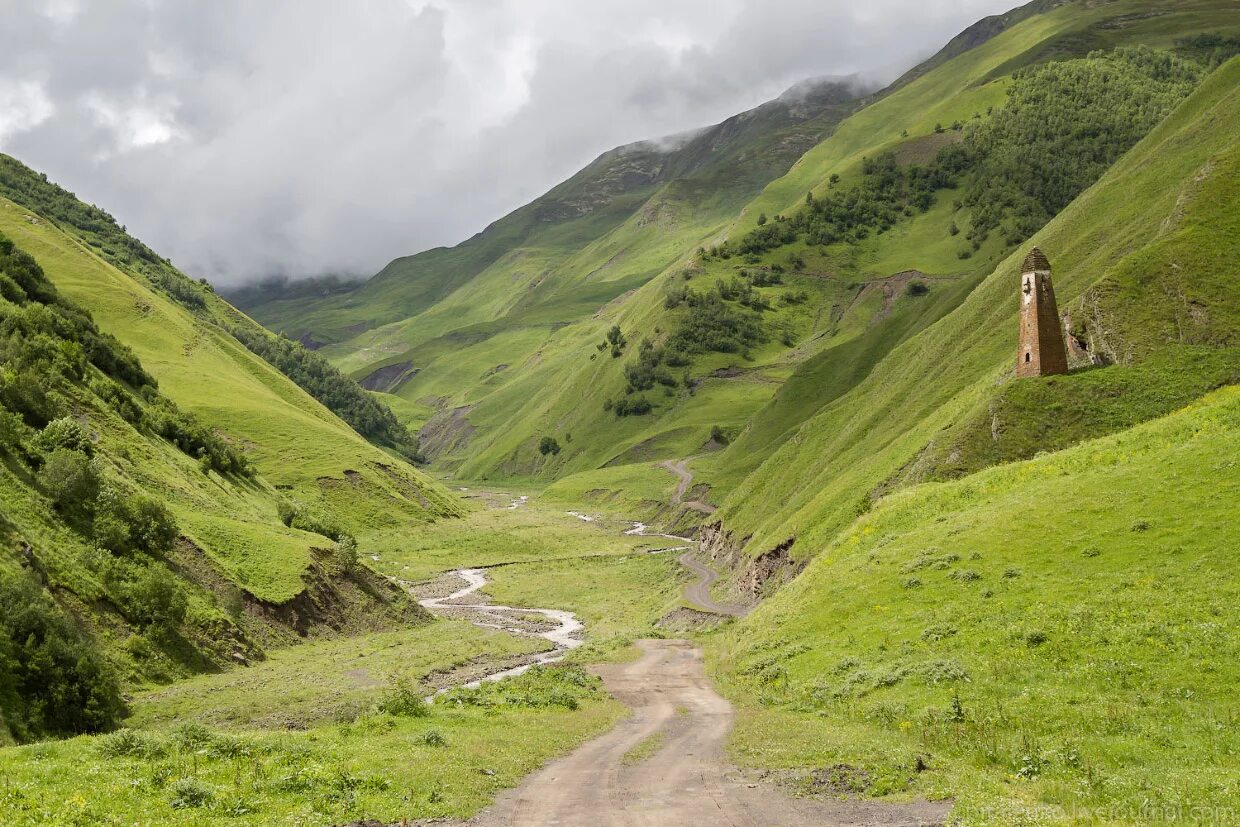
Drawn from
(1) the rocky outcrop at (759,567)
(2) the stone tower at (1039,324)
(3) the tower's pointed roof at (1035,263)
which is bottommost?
(1) the rocky outcrop at (759,567)

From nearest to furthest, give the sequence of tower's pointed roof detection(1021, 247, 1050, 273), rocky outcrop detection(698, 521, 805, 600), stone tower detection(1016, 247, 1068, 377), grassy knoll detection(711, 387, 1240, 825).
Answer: grassy knoll detection(711, 387, 1240, 825)
stone tower detection(1016, 247, 1068, 377)
tower's pointed roof detection(1021, 247, 1050, 273)
rocky outcrop detection(698, 521, 805, 600)

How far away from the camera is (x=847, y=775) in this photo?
25.3 m

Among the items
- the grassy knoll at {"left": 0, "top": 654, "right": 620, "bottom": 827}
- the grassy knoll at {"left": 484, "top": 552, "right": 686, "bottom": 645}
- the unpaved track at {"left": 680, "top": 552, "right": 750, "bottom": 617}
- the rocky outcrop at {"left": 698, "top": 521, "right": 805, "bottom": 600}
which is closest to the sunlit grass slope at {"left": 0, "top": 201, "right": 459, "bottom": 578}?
the grassy knoll at {"left": 484, "top": 552, "right": 686, "bottom": 645}

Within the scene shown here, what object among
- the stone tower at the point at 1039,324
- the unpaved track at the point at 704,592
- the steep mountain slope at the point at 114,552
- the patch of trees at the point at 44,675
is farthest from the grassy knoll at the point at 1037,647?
the steep mountain slope at the point at 114,552

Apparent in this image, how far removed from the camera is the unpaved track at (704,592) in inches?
3118

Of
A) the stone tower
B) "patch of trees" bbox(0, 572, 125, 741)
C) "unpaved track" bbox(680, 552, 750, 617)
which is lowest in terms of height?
"unpaved track" bbox(680, 552, 750, 617)

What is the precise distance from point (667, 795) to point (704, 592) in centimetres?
6807

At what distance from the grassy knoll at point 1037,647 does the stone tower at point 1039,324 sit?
13089mm

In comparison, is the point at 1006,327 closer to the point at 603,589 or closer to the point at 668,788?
the point at 603,589

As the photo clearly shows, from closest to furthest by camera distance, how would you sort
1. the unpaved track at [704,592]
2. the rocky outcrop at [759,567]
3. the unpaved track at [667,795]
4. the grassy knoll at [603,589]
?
the unpaved track at [667,795] < the rocky outcrop at [759,567] < the unpaved track at [704,592] < the grassy knoll at [603,589]

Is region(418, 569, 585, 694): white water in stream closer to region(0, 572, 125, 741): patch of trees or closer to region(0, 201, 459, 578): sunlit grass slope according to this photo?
region(0, 572, 125, 741): patch of trees

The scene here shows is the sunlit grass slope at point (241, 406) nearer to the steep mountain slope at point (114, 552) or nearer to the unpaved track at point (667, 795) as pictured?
the steep mountain slope at point (114, 552)

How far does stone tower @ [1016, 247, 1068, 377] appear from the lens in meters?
58.5

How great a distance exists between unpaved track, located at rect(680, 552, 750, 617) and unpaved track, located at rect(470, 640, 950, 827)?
133 feet
